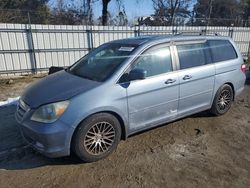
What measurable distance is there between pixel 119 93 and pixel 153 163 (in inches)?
42.5

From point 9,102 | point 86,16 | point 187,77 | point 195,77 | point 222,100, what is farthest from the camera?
point 86,16

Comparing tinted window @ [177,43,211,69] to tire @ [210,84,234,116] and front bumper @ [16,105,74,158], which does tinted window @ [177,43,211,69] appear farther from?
front bumper @ [16,105,74,158]

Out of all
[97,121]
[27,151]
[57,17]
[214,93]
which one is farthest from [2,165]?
[57,17]

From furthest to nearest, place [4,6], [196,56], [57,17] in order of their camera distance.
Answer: [4,6], [57,17], [196,56]

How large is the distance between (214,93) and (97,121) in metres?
2.57

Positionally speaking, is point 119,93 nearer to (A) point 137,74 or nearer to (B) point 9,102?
(A) point 137,74

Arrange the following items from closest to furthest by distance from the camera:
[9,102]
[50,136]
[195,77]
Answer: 1. [50,136]
2. [195,77]
3. [9,102]

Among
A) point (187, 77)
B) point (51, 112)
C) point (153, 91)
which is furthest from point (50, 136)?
point (187, 77)

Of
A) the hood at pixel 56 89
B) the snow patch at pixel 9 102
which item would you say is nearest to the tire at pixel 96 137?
the hood at pixel 56 89

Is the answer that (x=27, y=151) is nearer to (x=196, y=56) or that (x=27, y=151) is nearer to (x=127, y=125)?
(x=127, y=125)

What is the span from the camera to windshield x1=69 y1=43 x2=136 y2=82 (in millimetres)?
3518

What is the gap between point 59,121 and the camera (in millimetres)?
2965

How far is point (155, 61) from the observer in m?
3.74

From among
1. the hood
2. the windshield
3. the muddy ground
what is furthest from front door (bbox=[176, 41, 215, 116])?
the hood
